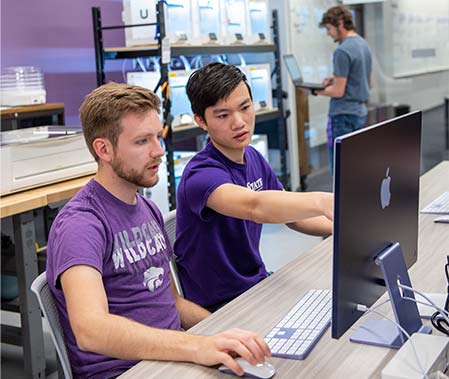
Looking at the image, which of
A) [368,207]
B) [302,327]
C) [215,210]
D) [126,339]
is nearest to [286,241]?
[215,210]

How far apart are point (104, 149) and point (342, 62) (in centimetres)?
318

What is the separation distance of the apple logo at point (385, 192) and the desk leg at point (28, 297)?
1625mm

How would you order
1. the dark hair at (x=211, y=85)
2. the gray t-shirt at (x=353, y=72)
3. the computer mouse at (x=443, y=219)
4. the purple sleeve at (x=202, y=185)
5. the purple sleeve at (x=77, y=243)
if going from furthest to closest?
1. the gray t-shirt at (x=353, y=72)
2. the computer mouse at (x=443, y=219)
3. the dark hair at (x=211, y=85)
4. the purple sleeve at (x=202, y=185)
5. the purple sleeve at (x=77, y=243)

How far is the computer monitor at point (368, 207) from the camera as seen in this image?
1.03 m

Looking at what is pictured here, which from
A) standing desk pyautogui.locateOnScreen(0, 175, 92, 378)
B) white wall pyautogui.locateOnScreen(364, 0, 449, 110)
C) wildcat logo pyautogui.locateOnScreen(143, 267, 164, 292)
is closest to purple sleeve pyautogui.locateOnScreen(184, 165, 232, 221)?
wildcat logo pyautogui.locateOnScreen(143, 267, 164, 292)

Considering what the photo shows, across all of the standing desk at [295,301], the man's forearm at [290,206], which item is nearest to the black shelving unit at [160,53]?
the standing desk at [295,301]

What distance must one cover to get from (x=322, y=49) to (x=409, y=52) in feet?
2.83

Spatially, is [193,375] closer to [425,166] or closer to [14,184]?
[14,184]

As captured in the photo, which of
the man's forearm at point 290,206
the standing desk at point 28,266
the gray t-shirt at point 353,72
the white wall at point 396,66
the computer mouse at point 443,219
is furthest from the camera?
the white wall at point 396,66

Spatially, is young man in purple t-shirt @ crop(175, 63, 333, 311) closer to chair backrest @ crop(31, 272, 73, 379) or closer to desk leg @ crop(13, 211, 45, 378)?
chair backrest @ crop(31, 272, 73, 379)

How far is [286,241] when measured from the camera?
174 inches

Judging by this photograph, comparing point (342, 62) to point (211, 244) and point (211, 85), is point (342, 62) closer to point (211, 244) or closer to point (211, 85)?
point (211, 85)

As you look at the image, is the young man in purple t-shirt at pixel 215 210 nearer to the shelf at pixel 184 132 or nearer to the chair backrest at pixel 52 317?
the chair backrest at pixel 52 317

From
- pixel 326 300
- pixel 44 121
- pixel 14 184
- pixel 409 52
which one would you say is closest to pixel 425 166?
pixel 409 52
